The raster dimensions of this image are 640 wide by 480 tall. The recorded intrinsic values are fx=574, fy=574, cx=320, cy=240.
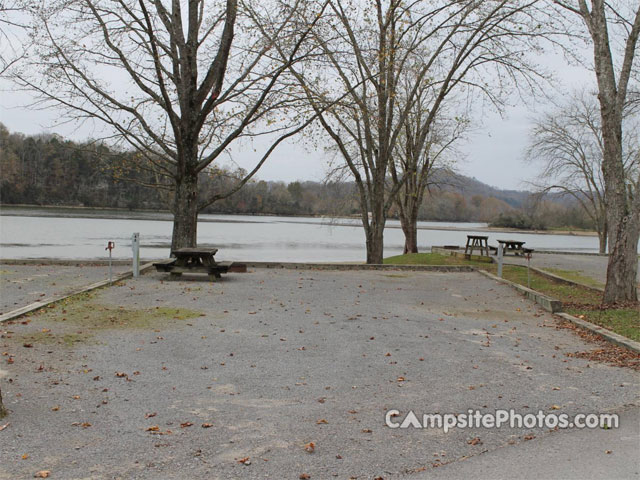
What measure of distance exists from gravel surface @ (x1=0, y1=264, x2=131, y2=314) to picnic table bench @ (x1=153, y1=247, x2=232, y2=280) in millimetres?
1402

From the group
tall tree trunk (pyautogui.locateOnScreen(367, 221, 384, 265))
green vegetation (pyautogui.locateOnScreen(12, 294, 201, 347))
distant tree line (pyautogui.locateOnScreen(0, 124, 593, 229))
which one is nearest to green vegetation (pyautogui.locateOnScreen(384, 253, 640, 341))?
tall tree trunk (pyautogui.locateOnScreen(367, 221, 384, 265))

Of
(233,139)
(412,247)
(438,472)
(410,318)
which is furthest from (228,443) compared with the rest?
(412,247)

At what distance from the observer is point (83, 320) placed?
7.83m

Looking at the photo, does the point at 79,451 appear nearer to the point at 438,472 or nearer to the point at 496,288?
the point at 438,472

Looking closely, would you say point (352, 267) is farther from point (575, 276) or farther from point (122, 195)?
point (122, 195)

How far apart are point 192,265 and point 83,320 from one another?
5.15 meters

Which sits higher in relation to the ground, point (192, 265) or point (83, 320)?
point (192, 265)

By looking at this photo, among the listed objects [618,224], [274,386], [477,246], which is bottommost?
[274,386]

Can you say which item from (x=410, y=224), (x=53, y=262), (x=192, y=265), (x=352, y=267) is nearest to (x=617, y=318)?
(x=352, y=267)

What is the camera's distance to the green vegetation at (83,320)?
675cm

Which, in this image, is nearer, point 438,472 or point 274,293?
point 438,472

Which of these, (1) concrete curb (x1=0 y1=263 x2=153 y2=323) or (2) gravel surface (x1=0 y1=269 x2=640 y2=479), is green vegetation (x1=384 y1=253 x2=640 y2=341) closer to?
(2) gravel surface (x1=0 y1=269 x2=640 y2=479)

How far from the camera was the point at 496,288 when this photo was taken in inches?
514

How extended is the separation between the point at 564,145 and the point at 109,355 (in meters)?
31.7
